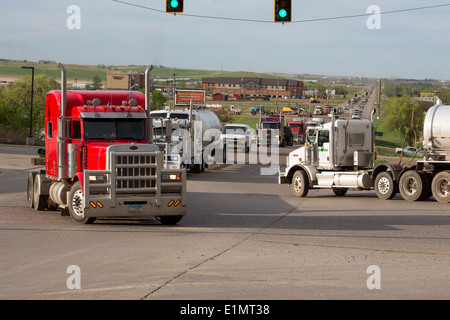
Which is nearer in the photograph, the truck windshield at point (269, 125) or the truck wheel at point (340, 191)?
the truck wheel at point (340, 191)

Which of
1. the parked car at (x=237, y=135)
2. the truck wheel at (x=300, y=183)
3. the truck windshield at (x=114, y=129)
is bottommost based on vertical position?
the truck wheel at (x=300, y=183)

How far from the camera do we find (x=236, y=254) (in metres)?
13.2

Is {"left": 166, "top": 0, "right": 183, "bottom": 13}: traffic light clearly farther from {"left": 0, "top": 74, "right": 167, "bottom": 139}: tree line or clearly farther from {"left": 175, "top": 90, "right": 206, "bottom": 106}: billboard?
{"left": 0, "top": 74, "right": 167, "bottom": 139}: tree line

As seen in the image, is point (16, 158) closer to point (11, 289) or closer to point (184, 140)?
point (184, 140)

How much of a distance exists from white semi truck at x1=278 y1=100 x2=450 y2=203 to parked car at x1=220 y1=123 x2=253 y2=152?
23.9 m

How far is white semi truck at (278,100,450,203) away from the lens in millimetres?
25266

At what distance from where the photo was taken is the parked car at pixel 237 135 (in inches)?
2094

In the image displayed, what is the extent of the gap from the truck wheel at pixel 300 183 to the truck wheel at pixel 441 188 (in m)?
Result: 5.23

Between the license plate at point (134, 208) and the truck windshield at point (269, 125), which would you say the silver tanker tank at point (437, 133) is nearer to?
the license plate at point (134, 208)

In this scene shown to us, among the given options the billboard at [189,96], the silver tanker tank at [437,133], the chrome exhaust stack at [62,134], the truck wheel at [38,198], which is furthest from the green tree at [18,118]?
the chrome exhaust stack at [62,134]

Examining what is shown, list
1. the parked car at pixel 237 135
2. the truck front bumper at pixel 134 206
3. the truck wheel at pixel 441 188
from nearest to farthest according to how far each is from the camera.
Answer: the truck front bumper at pixel 134 206 < the truck wheel at pixel 441 188 < the parked car at pixel 237 135

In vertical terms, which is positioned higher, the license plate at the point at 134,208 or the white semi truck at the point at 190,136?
the white semi truck at the point at 190,136

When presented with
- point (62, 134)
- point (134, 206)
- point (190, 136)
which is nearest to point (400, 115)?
point (190, 136)

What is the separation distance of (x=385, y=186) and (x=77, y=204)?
1267cm
